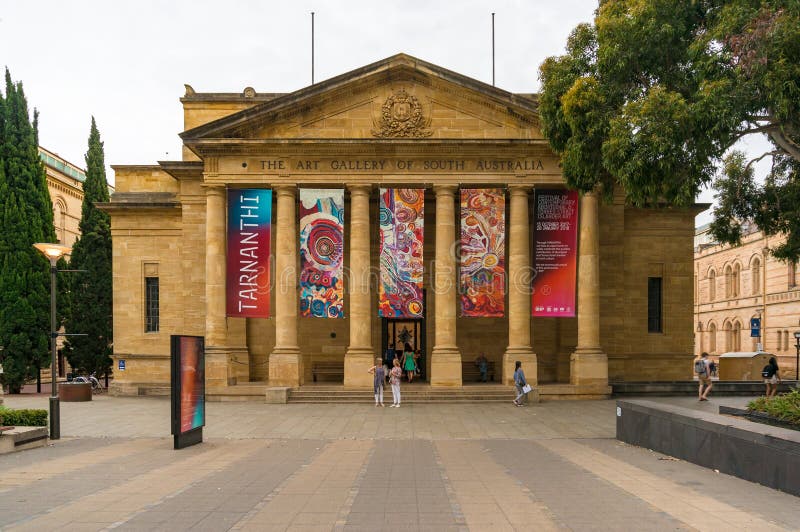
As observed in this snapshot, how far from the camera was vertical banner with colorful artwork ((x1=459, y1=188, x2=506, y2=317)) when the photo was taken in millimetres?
26516

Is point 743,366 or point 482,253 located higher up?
point 482,253

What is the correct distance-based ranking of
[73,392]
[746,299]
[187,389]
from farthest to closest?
[746,299], [73,392], [187,389]

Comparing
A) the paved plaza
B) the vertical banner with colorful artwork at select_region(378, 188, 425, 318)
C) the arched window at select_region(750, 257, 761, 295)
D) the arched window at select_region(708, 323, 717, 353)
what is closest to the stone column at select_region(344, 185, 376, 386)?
the vertical banner with colorful artwork at select_region(378, 188, 425, 318)

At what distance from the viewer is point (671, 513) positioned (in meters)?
9.19

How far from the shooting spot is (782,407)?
13.0m

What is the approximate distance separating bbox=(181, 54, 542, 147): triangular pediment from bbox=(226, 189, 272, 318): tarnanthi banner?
284 centimetres

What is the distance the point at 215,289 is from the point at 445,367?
390 inches

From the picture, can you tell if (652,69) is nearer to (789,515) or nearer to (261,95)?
(789,515)

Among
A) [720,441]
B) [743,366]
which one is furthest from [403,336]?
[720,441]

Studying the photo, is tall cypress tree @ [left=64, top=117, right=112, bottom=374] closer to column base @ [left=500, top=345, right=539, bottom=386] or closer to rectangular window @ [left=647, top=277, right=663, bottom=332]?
column base @ [left=500, top=345, right=539, bottom=386]

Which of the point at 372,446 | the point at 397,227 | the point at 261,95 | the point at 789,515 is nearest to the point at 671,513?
the point at 789,515

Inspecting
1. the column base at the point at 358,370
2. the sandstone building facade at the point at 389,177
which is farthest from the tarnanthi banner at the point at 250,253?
the column base at the point at 358,370

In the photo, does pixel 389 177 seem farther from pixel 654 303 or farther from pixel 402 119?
pixel 654 303

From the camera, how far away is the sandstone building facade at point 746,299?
151 feet
